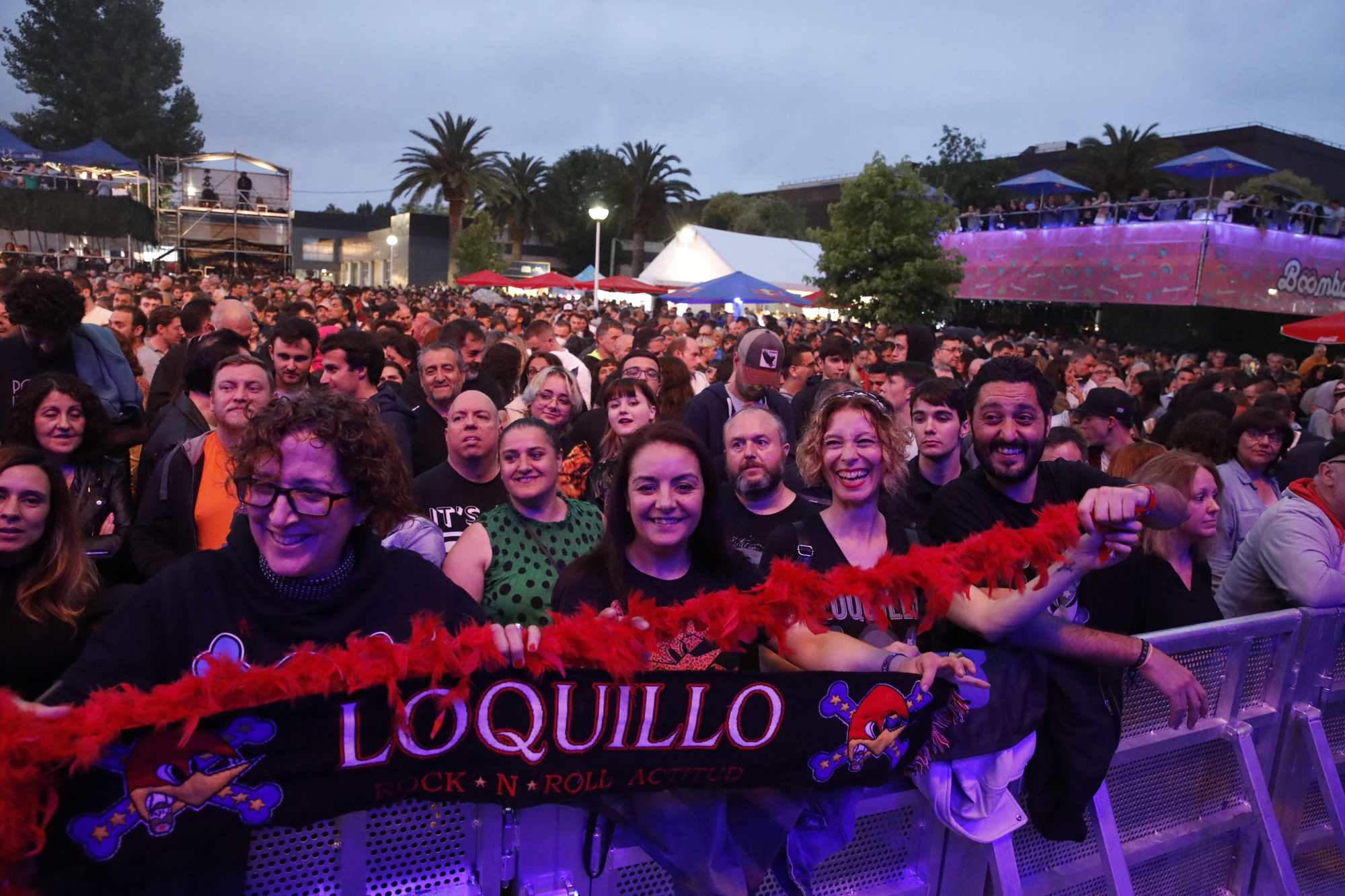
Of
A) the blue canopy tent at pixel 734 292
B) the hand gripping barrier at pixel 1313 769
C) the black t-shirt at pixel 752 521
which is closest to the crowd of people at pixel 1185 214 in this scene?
the blue canopy tent at pixel 734 292

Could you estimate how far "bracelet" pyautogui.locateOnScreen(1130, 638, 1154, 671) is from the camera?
2.73m

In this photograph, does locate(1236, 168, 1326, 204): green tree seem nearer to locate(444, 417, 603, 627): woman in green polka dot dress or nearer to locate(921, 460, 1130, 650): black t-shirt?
locate(921, 460, 1130, 650): black t-shirt

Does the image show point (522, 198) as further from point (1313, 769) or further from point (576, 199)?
point (1313, 769)

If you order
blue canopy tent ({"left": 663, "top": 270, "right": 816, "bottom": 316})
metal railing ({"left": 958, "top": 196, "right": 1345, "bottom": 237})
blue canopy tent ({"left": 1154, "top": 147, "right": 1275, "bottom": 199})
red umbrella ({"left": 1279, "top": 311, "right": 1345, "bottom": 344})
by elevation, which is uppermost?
blue canopy tent ({"left": 1154, "top": 147, "right": 1275, "bottom": 199})

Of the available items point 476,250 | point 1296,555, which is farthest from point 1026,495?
point 476,250

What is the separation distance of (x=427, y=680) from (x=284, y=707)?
30cm

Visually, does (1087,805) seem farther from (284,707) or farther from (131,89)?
(131,89)

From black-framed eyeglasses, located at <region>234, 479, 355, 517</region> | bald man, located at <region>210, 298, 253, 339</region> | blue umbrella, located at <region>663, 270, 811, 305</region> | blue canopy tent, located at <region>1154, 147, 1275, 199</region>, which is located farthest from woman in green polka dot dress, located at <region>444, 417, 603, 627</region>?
blue canopy tent, located at <region>1154, 147, 1275, 199</region>

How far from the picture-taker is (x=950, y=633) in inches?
113

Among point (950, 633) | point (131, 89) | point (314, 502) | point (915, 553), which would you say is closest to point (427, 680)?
point (314, 502)

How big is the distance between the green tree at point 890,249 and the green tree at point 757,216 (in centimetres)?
3031

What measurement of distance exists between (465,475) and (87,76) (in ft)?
237

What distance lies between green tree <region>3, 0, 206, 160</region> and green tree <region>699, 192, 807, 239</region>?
37071 millimetres

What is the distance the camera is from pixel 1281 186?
1519 inches
